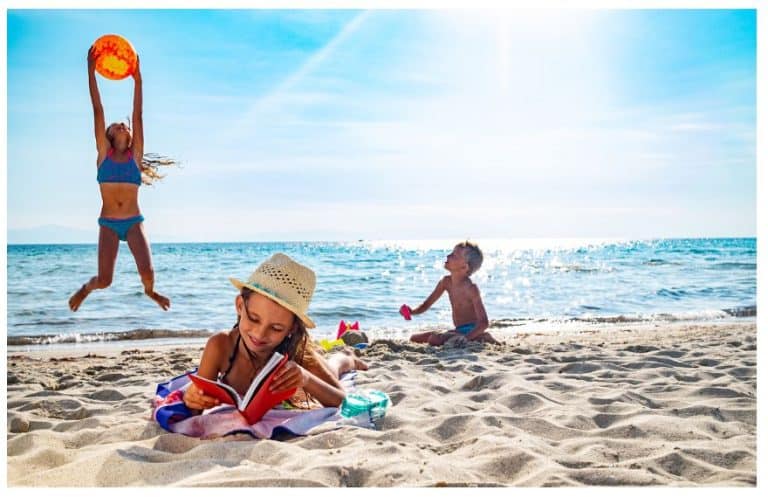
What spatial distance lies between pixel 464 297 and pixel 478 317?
0.30 m

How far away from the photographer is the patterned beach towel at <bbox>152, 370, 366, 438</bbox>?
2.77 meters

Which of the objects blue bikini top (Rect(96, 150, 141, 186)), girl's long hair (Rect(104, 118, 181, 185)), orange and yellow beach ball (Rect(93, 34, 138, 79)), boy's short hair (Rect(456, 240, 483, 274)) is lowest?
boy's short hair (Rect(456, 240, 483, 274))

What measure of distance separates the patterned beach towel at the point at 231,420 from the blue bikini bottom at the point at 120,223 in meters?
0.82

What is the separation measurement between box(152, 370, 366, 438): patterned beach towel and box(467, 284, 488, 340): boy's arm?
8.93ft

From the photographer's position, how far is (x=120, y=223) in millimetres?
2812

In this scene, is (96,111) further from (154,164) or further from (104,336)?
(104,336)

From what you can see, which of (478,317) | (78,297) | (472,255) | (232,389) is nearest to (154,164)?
(78,297)

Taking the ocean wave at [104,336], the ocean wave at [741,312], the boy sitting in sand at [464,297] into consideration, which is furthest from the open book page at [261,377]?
the ocean wave at [741,312]

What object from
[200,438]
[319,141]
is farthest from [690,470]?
[319,141]

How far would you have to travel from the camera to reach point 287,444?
2588 millimetres

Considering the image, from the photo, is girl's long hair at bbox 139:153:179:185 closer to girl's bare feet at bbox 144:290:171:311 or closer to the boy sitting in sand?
girl's bare feet at bbox 144:290:171:311

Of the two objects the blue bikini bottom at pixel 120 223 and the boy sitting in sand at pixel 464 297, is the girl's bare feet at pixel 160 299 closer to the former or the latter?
the blue bikini bottom at pixel 120 223

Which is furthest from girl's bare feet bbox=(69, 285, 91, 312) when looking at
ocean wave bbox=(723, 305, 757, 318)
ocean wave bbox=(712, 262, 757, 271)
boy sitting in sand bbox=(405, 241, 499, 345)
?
ocean wave bbox=(712, 262, 757, 271)

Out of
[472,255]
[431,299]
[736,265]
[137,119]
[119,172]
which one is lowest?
[736,265]
